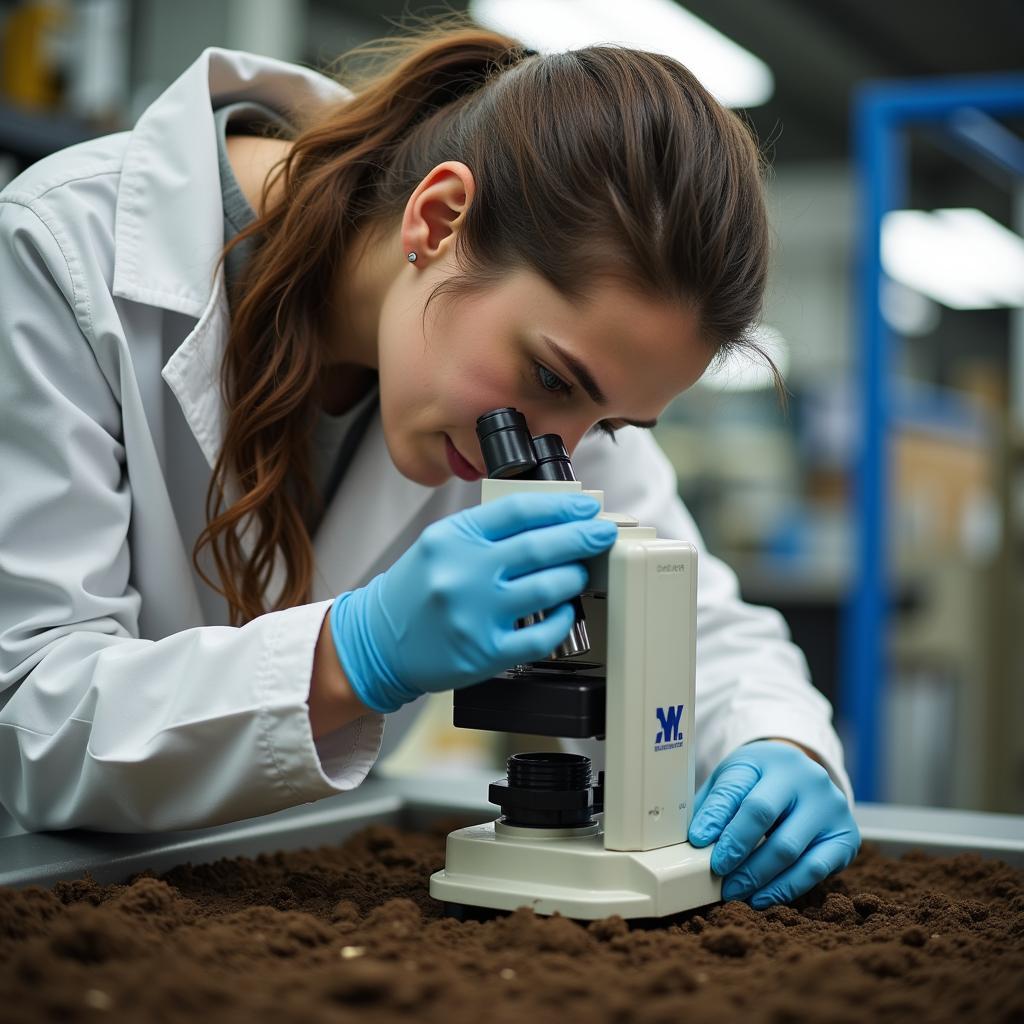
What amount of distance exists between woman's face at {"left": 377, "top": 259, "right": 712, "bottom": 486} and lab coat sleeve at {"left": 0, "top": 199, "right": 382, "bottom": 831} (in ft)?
0.92

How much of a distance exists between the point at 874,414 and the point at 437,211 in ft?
5.97

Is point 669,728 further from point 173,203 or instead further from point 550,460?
point 173,203

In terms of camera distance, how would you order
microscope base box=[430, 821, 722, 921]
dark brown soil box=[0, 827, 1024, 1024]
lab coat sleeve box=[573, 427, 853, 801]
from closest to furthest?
dark brown soil box=[0, 827, 1024, 1024], microscope base box=[430, 821, 722, 921], lab coat sleeve box=[573, 427, 853, 801]

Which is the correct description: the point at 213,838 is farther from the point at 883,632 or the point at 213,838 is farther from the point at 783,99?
the point at 783,99

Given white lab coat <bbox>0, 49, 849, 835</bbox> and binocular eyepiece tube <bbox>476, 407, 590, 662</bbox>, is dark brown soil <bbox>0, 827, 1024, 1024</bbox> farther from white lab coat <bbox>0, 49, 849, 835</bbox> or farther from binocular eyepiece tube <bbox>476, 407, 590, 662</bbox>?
binocular eyepiece tube <bbox>476, 407, 590, 662</bbox>

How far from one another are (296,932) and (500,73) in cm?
87

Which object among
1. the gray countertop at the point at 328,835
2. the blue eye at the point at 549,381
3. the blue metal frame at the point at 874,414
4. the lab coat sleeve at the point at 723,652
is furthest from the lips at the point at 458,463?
the blue metal frame at the point at 874,414

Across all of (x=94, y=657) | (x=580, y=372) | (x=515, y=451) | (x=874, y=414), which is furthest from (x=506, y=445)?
(x=874, y=414)

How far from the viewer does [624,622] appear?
2.88ft

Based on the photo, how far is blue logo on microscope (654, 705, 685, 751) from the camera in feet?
2.97

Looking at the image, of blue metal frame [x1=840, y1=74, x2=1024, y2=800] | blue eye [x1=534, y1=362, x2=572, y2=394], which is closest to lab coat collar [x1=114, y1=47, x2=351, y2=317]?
blue eye [x1=534, y1=362, x2=572, y2=394]

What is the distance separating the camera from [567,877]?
0.88m

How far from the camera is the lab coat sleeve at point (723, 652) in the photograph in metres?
1.24

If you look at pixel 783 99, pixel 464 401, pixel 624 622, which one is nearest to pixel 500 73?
pixel 464 401
